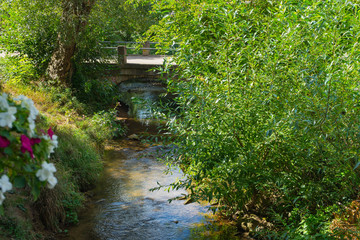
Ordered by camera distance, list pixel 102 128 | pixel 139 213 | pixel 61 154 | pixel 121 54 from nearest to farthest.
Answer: pixel 139 213
pixel 61 154
pixel 102 128
pixel 121 54

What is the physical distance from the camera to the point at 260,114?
5.21 metres

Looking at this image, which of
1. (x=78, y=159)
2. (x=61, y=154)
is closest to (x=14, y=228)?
(x=61, y=154)

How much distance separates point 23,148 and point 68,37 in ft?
32.2

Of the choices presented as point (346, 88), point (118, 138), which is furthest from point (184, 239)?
point (118, 138)

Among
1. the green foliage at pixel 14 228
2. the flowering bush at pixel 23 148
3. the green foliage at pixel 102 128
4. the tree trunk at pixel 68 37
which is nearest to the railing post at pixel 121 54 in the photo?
the tree trunk at pixel 68 37

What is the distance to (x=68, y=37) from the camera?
11.4 meters

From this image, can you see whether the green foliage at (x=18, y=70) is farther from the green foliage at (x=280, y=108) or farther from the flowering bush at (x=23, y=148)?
the flowering bush at (x=23, y=148)

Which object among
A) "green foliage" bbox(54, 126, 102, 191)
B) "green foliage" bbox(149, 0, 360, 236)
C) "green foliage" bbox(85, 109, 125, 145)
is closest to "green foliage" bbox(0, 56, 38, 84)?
"green foliage" bbox(85, 109, 125, 145)

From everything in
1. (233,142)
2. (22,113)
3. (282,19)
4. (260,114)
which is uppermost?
(282,19)

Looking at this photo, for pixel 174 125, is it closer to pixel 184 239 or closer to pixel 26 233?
pixel 184 239

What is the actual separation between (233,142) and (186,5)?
95.8 inches

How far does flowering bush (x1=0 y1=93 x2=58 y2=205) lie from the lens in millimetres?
2271

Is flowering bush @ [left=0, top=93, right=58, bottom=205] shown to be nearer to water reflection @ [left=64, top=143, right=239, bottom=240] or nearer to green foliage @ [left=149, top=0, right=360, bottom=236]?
green foliage @ [left=149, top=0, right=360, bottom=236]

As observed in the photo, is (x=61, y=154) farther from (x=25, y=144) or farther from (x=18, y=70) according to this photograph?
(x=25, y=144)
